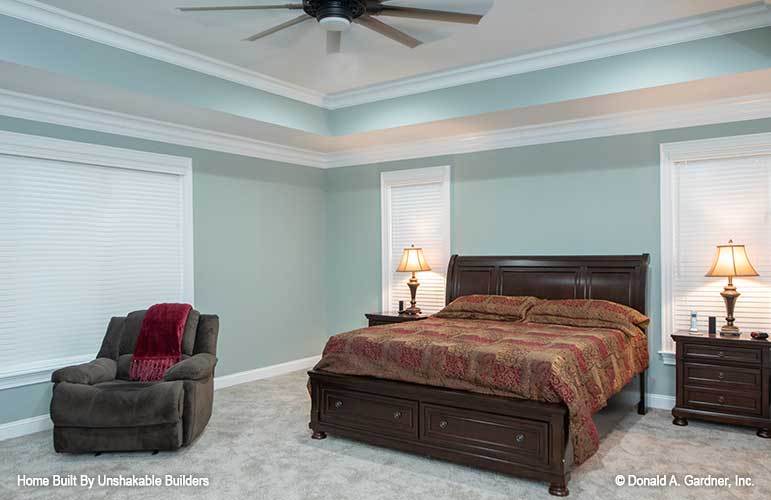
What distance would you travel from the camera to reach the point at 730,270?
4.31 metres

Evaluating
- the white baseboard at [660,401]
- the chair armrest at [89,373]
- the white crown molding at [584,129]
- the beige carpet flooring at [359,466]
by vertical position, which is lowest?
the beige carpet flooring at [359,466]

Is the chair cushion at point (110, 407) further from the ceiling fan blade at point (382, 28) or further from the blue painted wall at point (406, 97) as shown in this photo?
the ceiling fan blade at point (382, 28)

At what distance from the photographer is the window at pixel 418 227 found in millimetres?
6102

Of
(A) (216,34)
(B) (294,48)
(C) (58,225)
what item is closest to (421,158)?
(B) (294,48)

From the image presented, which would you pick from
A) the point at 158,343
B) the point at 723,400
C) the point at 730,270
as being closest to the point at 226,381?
the point at 158,343

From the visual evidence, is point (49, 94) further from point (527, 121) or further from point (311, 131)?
point (527, 121)

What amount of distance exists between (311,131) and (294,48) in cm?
132

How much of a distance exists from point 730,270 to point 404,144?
3333mm

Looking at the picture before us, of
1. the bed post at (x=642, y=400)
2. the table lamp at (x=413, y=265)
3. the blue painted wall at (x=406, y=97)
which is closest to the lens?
the blue painted wall at (x=406, y=97)

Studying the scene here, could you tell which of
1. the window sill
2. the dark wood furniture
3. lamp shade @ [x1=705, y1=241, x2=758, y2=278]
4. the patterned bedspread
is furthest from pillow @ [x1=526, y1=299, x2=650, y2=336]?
the window sill

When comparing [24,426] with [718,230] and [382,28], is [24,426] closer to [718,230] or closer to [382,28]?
[382,28]

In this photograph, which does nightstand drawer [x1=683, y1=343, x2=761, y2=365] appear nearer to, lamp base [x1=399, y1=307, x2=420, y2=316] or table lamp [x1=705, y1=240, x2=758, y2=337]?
table lamp [x1=705, y1=240, x2=758, y2=337]

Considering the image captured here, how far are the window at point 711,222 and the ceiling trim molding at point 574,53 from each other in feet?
3.44

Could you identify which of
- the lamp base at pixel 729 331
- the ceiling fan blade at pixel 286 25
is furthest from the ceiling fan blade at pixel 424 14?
the lamp base at pixel 729 331
